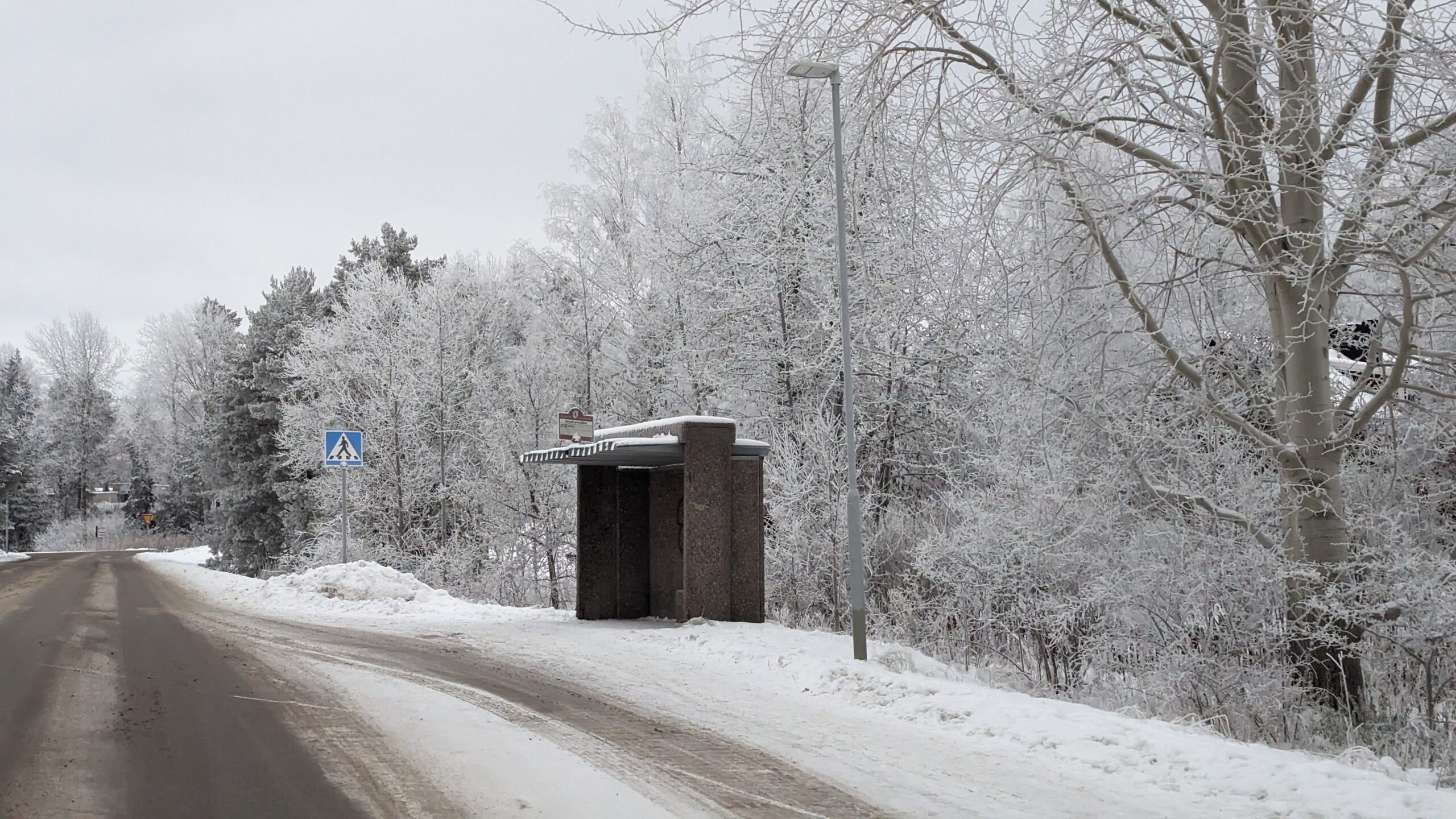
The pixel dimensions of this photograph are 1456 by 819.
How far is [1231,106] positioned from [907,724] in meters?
5.26

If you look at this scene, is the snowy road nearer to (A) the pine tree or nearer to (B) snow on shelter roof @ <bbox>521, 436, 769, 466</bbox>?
(B) snow on shelter roof @ <bbox>521, 436, 769, 466</bbox>

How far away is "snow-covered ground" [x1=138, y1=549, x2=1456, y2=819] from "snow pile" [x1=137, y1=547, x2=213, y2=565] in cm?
2836

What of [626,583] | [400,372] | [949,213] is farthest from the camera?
[400,372]

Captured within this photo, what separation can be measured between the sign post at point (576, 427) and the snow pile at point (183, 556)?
24822 mm

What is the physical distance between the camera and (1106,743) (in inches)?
262

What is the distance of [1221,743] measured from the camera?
650 centimetres

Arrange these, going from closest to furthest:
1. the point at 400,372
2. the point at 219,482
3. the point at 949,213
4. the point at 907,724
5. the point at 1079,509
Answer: the point at 907,724, the point at 949,213, the point at 1079,509, the point at 400,372, the point at 219,482

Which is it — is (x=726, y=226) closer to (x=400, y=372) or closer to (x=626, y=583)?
(x=626, y=583)

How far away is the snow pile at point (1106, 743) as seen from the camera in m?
5.45

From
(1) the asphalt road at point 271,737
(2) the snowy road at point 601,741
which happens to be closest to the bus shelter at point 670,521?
(2) the snowy road at point 601,741

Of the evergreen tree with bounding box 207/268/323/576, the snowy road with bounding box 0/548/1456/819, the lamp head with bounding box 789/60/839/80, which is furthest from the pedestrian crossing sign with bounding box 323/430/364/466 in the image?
the evergreen tree with bounding box 207/268/323/576

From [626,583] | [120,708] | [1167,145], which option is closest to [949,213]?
[1167,145]

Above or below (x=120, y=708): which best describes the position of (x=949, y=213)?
above

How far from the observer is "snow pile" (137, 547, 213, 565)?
3756 cm
